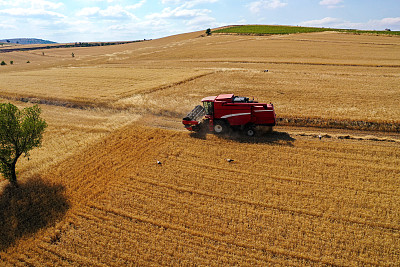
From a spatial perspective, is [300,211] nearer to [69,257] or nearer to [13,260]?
[69,257]

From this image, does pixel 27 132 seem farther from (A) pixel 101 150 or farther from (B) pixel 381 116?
(B) pixel 381 116

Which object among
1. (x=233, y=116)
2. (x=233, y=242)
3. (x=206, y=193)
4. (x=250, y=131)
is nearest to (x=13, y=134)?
(x=206, y=193)

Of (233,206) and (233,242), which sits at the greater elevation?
(233,206)

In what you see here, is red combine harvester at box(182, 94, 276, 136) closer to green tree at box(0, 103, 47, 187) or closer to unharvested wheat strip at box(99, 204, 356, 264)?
unharvested wheat strip at box(99, 204, 356, 264)

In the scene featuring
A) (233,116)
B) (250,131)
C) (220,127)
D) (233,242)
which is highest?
(233,116)

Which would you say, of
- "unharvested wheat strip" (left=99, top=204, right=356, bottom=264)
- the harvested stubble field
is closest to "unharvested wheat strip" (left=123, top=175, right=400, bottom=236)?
the harvested stubble field

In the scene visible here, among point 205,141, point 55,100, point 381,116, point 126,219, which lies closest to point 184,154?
point 205,141

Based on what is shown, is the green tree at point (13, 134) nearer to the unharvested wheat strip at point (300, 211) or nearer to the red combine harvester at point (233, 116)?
the unharvested wheat strip at point (300, 211)

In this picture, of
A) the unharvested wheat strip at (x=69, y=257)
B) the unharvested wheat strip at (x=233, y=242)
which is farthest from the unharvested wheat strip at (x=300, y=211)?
the unharvested wheat strip at (x=69, y=257)
